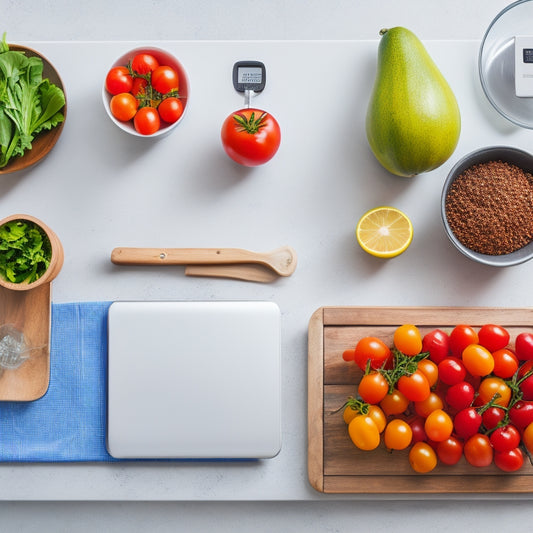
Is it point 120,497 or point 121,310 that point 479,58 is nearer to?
point 121,310

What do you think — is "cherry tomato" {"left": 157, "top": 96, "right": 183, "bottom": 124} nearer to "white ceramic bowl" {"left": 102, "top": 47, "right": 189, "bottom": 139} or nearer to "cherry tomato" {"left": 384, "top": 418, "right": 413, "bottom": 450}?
"white ceramic bowl" {"left": 102, "top": 47, "right": 189, "bottom": 139}

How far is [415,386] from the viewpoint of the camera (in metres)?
0.90

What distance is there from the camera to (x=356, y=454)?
98cm

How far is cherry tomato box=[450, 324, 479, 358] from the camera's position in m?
0.94

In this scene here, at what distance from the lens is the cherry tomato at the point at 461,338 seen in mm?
941

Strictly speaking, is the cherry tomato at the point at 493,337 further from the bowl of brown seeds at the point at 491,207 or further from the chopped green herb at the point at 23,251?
the chopped green herb at the point at 23,251

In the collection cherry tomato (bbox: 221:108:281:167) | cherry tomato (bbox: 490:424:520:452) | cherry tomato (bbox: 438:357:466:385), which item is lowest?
cherry tomato (bbox: 490:424:520:452)

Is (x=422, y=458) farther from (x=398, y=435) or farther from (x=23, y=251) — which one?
(x=23, y=251)

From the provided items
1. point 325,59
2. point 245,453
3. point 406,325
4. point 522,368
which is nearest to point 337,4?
A: point 325,59

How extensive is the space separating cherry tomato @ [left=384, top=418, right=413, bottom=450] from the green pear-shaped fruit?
43 centimetres

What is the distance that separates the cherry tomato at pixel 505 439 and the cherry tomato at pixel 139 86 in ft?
2.78

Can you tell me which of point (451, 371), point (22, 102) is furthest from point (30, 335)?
point (451, 371)

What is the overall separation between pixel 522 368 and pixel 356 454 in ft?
1.08

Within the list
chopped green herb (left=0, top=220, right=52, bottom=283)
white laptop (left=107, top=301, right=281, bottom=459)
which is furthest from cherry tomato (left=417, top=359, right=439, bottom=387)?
chopped green herb (left=0, top=220, right=52, bottom=283)
